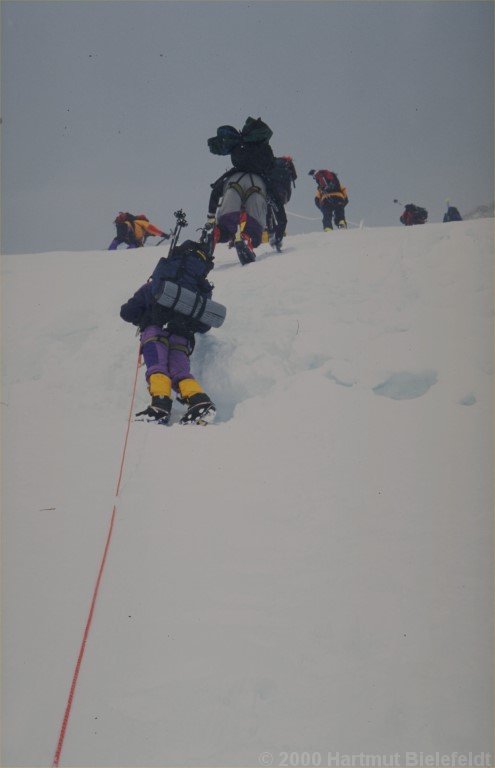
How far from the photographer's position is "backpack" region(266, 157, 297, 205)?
5496 millimetres

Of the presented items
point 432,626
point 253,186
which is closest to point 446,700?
point 432,626

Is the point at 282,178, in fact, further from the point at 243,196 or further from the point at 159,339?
the point at 159,339

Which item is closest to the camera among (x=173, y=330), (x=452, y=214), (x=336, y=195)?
(x=173, y=330)

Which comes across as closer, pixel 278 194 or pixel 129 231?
pixel 278 194

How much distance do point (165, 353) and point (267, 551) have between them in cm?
220

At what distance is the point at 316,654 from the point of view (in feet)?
3.83

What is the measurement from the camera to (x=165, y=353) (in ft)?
11.3

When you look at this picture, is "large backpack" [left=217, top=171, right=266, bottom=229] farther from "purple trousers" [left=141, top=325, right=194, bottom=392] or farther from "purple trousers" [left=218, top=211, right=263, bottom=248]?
"purple trousers" [left=141, top=325, right=194, bottom=392]

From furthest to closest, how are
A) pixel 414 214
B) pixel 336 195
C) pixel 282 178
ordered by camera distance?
1. pixel 414 214
2. pixel 336 195
3. pixel 282 178

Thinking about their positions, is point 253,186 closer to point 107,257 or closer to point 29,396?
point 107,257

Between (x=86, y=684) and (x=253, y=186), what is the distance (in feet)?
17.3

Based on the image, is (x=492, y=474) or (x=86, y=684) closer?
(x=86, y=684)

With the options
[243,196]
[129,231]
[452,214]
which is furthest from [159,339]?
[452,214]

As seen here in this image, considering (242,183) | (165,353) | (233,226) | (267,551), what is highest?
(242,183)
